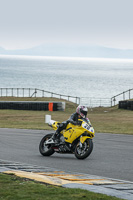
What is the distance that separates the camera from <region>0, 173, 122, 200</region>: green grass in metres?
6.05

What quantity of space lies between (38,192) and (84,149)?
5.49 metres

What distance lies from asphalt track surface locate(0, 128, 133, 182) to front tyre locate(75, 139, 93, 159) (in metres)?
0.17

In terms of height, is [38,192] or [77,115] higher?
[77,115]

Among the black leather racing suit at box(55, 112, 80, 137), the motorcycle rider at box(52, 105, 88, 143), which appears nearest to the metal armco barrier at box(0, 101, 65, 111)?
the black leather racing suit at box(55, 112, 80, 137)

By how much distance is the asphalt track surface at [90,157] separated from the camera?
396 inches

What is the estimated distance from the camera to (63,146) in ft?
40.6

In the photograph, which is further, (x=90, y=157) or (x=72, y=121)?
(x=90, y=157)

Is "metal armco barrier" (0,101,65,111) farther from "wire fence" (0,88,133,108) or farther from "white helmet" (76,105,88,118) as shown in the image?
"white helmet" (76,105,88,118)

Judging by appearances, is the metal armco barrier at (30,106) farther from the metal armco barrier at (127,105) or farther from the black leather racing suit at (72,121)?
the black leather racing suit at (72,121)

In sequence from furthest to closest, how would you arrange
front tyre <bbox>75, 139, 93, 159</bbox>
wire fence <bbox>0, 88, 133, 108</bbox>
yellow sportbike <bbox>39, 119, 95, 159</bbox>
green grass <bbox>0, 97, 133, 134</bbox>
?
wire fence <bbox>0, 88, 133, 108</bbox>
green grass <bbox>0, 97, 133, 134</bbox>
yellow sportbike <bbox>39, 119, 95, 159</bbox>
front tyre <bbox>75, 139, 93, 159</bbox>

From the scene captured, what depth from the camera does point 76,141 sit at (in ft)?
39.7

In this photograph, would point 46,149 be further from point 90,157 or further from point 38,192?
point 38,192

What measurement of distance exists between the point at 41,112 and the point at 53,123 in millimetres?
24912

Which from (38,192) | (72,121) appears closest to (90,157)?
(72,121)
